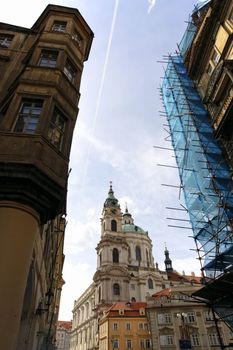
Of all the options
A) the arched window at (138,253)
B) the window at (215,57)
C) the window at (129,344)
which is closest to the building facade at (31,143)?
the window at (215,57)

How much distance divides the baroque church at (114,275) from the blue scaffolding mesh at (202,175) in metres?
51.3

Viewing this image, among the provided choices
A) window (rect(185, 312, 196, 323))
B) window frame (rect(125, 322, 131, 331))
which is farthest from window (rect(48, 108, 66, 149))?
window frame (rect(125, 322, 131, 331))

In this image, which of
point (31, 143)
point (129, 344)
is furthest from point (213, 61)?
point (129, 344)

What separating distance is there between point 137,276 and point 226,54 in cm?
6456

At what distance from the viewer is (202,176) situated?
19.3m

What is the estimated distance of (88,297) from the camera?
259ft

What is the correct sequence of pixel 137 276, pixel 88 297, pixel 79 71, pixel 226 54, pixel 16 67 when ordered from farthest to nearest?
pixel 88 297
pixel 137 276
pixel 226 54
pixel 79 71
pixel 16 67

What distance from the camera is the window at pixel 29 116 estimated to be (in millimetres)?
9633

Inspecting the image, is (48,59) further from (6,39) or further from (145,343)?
(145,343)

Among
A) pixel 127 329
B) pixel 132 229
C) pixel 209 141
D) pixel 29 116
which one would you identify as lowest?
pixel 29 116

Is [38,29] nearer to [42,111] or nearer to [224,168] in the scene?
[42,111]

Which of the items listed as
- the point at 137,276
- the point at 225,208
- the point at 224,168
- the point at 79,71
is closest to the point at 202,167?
the point at 224,168

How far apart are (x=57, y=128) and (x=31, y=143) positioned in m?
1.99

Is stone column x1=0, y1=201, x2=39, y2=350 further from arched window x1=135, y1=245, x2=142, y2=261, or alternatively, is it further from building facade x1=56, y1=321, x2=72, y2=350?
building facade x1=56, y1=321, x2=72, y2=350
